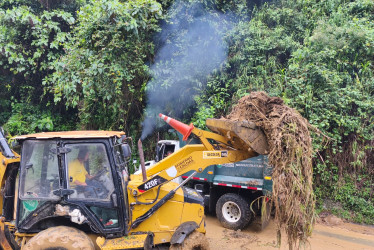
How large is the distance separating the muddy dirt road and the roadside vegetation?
1.87 feet

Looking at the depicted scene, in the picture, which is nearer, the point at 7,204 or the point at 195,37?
the point at 7,204

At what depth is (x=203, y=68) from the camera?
31.3ft

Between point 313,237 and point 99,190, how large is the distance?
16.3ft

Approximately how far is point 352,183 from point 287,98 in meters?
2.91

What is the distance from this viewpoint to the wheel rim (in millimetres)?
6910

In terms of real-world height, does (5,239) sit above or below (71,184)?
below

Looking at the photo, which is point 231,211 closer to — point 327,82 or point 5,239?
point 327,82

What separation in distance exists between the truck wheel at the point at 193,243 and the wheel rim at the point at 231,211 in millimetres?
2769

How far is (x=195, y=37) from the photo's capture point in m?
9.26

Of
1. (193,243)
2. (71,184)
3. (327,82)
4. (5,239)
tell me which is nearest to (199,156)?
(193,243)

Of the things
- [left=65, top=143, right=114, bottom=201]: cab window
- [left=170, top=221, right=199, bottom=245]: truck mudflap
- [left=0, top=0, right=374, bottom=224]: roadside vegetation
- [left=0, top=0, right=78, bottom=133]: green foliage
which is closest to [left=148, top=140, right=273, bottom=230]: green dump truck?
[left=0, top=0, right=374, bottom=224]: roadside vegetation

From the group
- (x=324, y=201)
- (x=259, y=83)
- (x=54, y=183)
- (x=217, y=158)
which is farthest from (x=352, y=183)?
(x=54, y=183)

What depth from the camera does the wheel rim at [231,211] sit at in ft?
22.7

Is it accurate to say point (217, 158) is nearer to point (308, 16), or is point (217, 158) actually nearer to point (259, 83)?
point (259, 83)
